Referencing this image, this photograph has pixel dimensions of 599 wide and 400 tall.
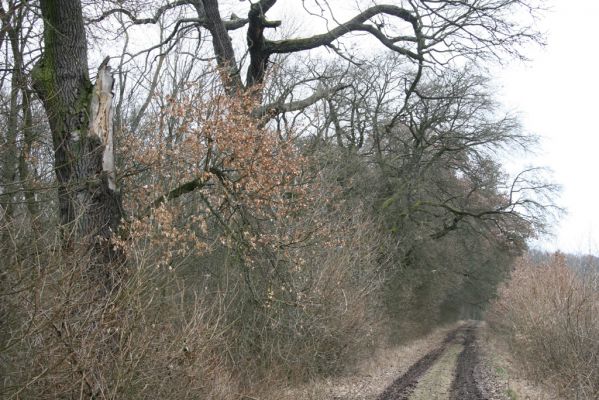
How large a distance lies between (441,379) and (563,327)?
5.68 m

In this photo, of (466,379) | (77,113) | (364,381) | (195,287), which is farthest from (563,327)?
(77,113)

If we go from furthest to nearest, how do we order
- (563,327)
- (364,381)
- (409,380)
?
(409,380)
(364,381)
(563,327)

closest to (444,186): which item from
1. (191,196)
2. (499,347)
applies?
(499,347)

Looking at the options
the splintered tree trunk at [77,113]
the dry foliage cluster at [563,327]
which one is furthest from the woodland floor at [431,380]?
the splintered tree trunk at [77,113]

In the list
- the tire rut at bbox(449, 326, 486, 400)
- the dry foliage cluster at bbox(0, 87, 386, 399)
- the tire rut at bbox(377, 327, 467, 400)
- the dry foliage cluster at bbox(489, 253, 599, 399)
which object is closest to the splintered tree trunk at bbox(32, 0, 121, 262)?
the dry foliage cluster at bbox(0, 87, 386, 399)

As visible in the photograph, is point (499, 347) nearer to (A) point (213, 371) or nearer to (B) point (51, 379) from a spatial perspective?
(A) point (213, 371)

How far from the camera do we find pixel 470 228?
93.8 feet

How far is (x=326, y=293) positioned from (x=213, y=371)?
7021 mm

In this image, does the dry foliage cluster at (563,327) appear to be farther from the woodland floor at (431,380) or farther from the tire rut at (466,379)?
the tire rut at (466,379)

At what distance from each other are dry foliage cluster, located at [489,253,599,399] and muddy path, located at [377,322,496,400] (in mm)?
2019

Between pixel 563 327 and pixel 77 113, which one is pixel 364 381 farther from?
pixel 77 113

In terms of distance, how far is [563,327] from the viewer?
13.3 meters

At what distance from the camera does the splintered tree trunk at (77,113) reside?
23.9 feet

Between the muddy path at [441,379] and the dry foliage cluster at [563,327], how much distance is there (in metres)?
2.02
